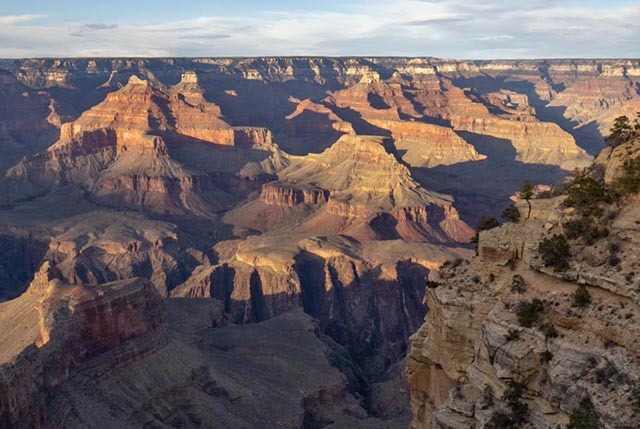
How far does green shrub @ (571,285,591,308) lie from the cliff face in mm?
44

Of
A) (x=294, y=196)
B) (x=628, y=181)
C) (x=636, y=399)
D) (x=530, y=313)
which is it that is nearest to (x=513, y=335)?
(x=530, y=313)

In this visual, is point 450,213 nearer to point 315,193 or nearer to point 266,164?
point 315,193

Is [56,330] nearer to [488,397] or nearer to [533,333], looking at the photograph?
[488,397]

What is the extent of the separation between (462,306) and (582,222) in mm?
5515

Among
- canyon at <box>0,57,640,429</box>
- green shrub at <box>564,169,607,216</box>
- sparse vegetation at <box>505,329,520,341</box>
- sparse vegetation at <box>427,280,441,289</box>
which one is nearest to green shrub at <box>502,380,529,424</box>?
canyon at <box>0,57,640,429</box>

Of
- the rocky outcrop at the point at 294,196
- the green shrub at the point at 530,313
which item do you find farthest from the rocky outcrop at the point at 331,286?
the green shrub at the point at 530,313

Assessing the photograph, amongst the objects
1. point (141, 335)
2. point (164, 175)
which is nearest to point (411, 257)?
point (141, 335)

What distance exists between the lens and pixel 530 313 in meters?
24.3

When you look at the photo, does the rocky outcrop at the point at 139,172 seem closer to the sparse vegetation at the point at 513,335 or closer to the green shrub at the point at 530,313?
the green shrub at the point at 530,313

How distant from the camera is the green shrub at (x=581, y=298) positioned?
23469 millimetres

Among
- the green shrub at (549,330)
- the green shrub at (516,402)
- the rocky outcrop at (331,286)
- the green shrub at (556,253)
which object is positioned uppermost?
the green shrub at (556,253)

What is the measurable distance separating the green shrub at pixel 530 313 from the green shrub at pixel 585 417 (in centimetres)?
385

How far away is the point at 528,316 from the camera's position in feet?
79.6

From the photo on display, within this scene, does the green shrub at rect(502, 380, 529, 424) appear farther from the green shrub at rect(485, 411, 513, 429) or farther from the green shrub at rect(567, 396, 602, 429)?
the green shrub at rect(567, 396, 602, 429)
